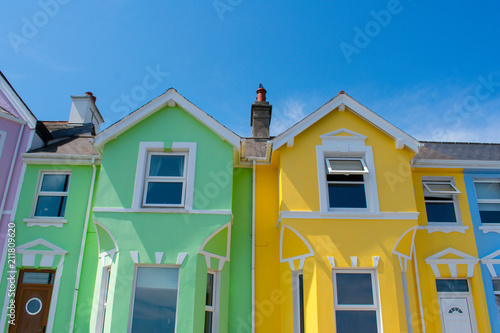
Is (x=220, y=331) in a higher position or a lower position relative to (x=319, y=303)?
lower

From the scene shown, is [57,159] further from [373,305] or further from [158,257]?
[373,305]

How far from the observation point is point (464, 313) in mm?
10938

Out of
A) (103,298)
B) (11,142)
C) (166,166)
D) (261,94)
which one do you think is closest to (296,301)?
(103,298)

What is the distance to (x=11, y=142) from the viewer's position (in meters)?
12.2

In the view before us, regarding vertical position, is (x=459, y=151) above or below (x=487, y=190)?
above

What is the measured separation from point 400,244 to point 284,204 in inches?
115

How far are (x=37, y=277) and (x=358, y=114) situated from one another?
9492 millimetres

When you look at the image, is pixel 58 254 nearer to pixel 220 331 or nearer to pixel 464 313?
pixel 220 331

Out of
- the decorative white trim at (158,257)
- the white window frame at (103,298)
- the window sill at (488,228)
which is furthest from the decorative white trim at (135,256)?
the window sill at (488,228)

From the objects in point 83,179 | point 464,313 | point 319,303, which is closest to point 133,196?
point 83,179

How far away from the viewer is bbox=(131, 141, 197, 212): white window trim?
1037 cm

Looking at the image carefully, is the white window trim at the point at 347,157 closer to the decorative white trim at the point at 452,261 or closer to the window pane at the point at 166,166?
the decorative white trim at the point at 452,261

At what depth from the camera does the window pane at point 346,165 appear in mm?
11078

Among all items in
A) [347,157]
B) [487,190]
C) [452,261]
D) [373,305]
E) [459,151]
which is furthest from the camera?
[459,151]
